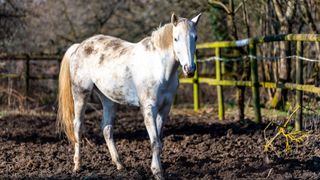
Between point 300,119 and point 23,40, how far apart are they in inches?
451

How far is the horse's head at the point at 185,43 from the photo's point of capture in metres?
5.24

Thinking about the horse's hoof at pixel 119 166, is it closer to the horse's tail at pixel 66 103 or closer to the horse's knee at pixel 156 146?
the horse's knee at pixel 156 146

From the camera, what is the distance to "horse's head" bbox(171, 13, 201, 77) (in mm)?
5242

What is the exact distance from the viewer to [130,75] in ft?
19.8

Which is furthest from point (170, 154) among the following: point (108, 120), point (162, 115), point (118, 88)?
point (118, 88)

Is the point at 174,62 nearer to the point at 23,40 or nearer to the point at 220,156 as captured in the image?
the point at 220,156

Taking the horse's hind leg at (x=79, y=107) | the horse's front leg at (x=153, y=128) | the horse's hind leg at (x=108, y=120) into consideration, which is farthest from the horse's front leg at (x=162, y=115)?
the horse's hind leg at (x=79, y=107)

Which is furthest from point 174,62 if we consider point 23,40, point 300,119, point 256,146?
point 23,40

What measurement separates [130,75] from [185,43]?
91cm

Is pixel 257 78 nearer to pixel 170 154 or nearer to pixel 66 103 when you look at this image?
pixel 170 154

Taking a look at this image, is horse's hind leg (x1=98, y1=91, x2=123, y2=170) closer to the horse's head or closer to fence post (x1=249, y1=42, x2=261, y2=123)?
the horse's head

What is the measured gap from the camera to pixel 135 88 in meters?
5.99

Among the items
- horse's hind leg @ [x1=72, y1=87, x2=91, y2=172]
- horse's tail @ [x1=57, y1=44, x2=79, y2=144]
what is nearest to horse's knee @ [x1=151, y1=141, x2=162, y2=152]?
horse's hind leg @ [x1=72, y1=87, x2=91, y2=172]

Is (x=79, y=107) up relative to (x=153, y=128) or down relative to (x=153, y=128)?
up
